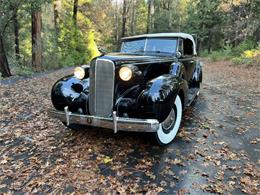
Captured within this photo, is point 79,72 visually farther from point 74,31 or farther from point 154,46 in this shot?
point 74,31

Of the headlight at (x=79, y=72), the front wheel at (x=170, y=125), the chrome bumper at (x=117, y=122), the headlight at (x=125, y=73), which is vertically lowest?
the front wheel at (x=170, y=125)

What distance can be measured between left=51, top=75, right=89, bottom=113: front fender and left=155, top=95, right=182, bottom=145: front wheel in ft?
4.42

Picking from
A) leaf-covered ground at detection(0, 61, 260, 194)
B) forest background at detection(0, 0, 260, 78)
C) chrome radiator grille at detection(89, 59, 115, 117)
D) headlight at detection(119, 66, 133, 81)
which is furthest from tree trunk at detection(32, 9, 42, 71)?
headlight at detection(119, 66, 133, 81)

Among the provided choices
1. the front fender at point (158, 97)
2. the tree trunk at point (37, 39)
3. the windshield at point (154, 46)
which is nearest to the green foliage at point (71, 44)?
the tree trunk at point (37, 39)

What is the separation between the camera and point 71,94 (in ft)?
15.2

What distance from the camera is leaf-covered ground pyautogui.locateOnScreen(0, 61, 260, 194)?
3.49m

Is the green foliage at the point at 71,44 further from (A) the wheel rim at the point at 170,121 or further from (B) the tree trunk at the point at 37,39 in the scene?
(A) the wheel rim at the point at 170,121

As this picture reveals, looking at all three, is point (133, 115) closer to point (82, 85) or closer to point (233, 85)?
point (82, 85)

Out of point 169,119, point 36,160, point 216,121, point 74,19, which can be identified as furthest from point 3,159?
point 74,19

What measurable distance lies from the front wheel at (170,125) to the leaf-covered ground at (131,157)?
168 millimetres

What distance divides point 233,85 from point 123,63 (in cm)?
745

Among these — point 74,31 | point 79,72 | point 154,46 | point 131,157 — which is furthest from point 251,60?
point 131,157

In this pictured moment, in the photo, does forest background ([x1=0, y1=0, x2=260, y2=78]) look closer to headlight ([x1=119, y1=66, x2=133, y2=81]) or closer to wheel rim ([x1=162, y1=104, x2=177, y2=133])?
wheel rim ([x1=162, y1=104, x2=177, y2=133])

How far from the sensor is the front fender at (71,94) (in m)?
4.55
